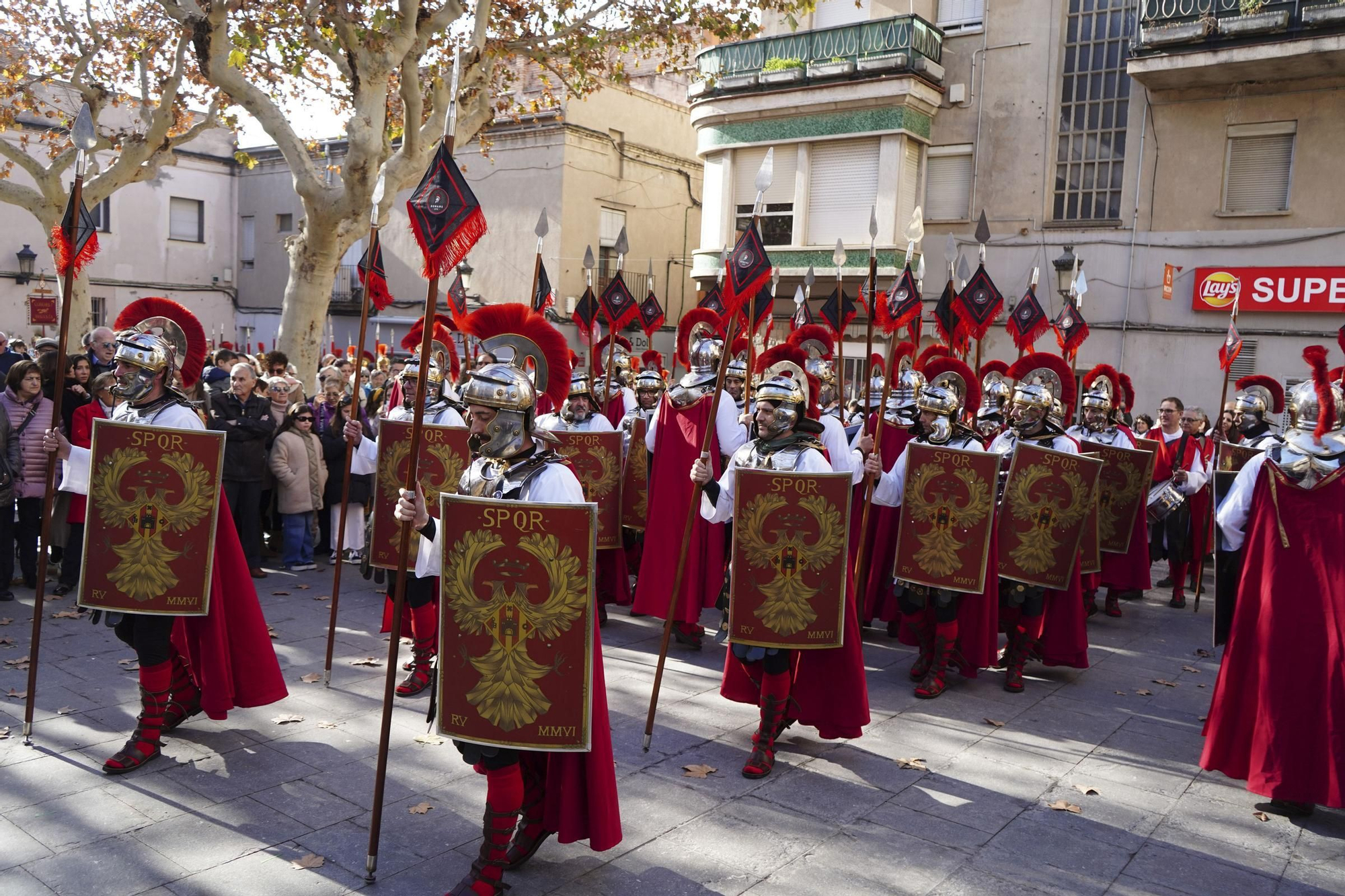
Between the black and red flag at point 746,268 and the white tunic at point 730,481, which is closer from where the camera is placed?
the white tunic at point 730,481

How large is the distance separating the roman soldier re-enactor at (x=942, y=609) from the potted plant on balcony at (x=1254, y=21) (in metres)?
12.7

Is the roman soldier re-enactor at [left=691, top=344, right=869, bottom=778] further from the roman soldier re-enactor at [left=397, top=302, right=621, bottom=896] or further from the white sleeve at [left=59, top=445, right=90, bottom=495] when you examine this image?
the white sleeve at [left=59, top=445, right=90, bottom=495]

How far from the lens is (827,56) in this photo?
19922 millimetres

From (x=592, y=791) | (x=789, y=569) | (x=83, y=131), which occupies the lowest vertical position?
(x=592, y=791)

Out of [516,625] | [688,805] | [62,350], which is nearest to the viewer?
[516,625]

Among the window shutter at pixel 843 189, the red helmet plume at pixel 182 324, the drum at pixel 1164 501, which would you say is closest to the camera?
the red helmet plume at pixel 182 324

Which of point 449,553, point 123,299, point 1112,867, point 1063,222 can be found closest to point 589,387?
point 449,553

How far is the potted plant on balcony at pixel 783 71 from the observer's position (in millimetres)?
20125

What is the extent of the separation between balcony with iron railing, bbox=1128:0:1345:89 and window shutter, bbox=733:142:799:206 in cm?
637

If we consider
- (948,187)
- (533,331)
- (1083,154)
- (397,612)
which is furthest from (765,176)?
(948,187)

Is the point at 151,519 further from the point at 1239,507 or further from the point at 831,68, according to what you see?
the point at 831,68

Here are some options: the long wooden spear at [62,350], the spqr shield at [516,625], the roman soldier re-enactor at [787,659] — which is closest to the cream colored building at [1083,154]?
the roman soldier re-enactor at [787,659]

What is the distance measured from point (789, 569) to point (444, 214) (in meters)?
2.46

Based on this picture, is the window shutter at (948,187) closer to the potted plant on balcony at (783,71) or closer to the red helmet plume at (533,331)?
the potted plant on balcony at (783,71)
